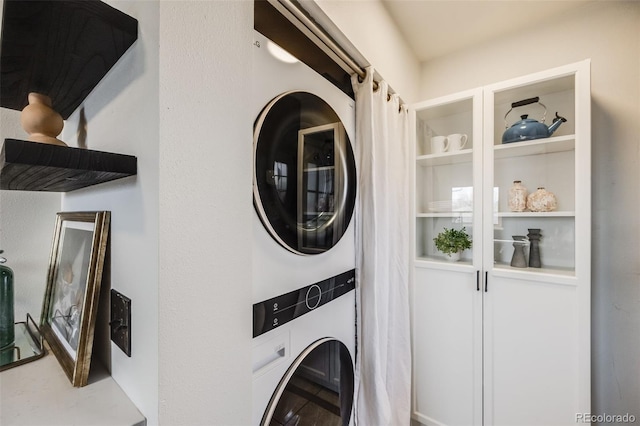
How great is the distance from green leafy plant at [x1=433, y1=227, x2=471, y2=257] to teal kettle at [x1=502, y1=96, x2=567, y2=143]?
58 cm

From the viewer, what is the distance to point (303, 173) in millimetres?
875

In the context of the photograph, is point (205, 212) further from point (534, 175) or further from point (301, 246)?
point (534, 175)

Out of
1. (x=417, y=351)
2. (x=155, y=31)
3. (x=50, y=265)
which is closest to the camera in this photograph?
(x=155, y=31)

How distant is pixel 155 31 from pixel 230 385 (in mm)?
729

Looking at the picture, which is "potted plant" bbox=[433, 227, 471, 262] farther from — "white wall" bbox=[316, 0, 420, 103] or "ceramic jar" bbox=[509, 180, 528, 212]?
"white wall" bbox=[316, 0, 420, 103]

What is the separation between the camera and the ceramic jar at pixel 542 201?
1.35 metres

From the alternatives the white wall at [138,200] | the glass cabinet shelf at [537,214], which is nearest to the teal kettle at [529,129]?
the glass cabinet shelf at [537,214]

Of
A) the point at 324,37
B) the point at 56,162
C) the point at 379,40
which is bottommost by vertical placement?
the point at 56,162

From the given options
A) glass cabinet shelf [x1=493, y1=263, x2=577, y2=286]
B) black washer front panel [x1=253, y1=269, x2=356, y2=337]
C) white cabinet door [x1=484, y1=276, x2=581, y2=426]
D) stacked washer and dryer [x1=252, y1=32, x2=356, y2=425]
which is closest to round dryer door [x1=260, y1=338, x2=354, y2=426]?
stacked washer and dryer [x1=252, y1=32, x2=356, y2=425]

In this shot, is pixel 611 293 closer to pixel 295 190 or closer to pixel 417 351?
pixel 417 351

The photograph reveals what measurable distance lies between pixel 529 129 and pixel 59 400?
2.06 meters

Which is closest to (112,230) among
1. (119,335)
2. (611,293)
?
(119,335)

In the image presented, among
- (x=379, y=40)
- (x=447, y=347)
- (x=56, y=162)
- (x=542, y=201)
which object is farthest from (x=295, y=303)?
(x=542, y=201)

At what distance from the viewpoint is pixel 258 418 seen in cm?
72
